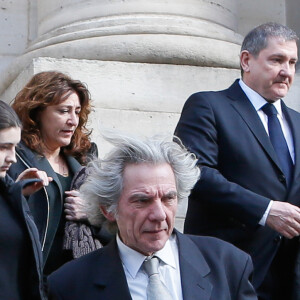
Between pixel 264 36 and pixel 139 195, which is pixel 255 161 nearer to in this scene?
pixel 264 36

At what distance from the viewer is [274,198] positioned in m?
4.16

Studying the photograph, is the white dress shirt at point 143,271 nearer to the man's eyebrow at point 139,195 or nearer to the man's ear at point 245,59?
the man's eyebrow at point 139,195

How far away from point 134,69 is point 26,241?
7.95 ft

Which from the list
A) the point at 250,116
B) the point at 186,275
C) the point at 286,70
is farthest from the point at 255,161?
the point at 186,275

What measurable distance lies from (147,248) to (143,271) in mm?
81

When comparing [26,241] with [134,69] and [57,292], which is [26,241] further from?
[134,69]

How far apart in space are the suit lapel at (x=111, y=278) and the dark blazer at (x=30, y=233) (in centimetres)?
16

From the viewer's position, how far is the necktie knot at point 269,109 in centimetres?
434

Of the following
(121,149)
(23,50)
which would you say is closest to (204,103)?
(121,149)

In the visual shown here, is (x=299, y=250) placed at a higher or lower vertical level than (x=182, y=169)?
lower

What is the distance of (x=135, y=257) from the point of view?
134 inches

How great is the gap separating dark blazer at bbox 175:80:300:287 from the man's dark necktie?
0.03 m

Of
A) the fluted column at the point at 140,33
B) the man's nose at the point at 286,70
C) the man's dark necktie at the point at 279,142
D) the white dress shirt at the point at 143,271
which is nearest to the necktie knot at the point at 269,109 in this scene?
the man's dark necktie at the point at 279,142

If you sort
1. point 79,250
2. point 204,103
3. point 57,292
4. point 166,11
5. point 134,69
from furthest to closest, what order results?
point 166,11 → point 134,69 → point 204,103 → point 79,250 → point 57,292
